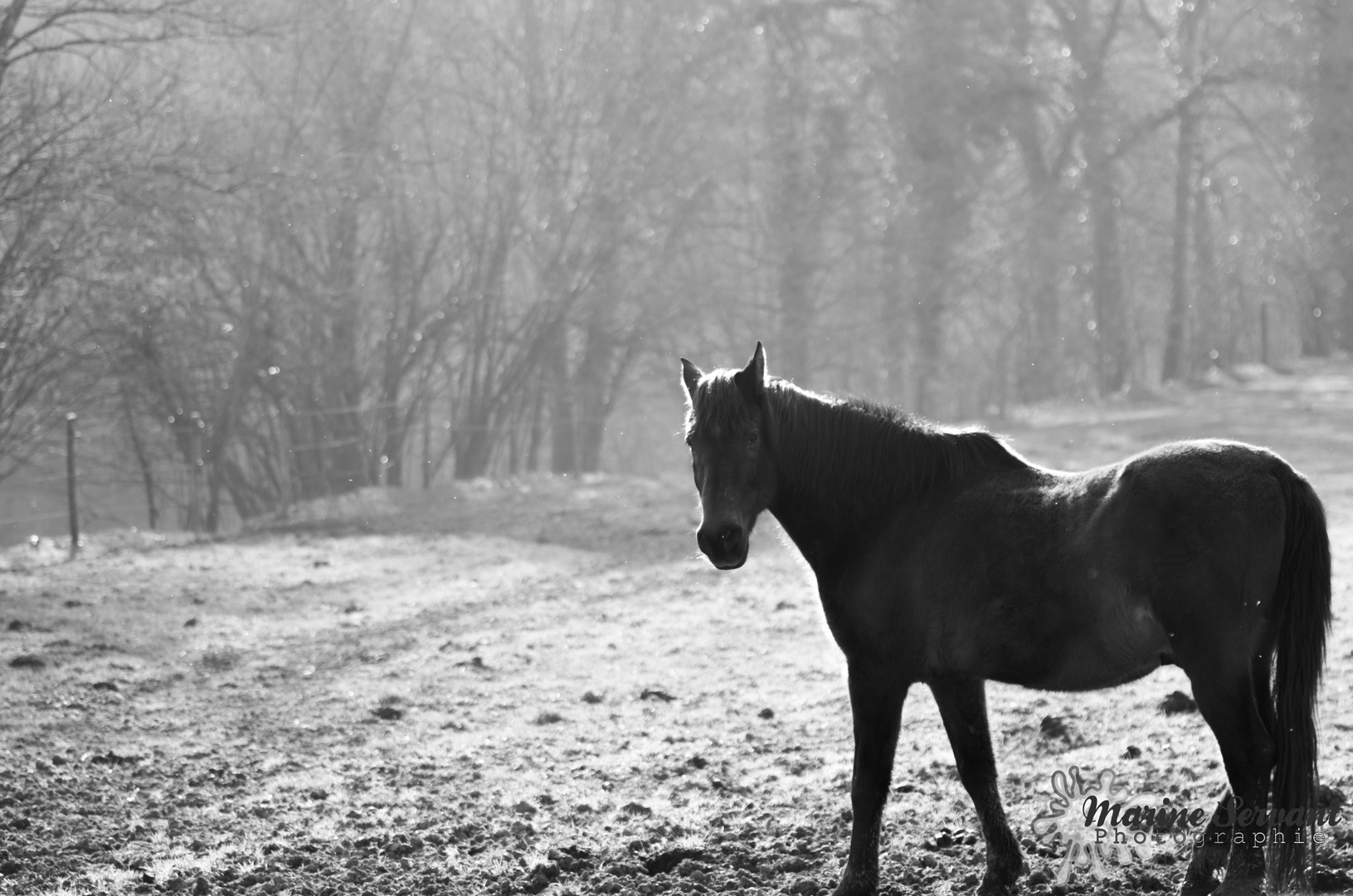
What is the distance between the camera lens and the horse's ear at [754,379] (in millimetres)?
4297

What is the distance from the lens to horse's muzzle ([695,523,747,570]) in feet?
13.5

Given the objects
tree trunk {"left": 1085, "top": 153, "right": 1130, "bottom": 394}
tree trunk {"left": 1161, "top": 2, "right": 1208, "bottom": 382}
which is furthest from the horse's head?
tree trunk {"left": 1161, "top": 2, "right": 1208, "bottom": 382}

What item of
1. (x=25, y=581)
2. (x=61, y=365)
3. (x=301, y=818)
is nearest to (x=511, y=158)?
(x=61, y=365)

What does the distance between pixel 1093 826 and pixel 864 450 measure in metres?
1.59

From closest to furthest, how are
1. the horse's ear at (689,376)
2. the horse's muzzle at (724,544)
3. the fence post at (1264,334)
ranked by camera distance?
the horse's muzzle at (724,544) < the horse's ear at (689,376) < the fence post at (1264,334)

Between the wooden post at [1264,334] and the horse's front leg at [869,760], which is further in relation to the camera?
the wooden post at [1264,334]

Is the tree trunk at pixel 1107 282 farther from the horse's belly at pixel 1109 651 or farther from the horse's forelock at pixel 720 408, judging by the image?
the horse's belly at pixel 1109 651

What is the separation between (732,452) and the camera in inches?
168

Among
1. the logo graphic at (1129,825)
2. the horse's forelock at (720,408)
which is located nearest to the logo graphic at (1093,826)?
the logo graphic at (1129,825)

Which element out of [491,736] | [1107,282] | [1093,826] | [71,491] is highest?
[1107,282]

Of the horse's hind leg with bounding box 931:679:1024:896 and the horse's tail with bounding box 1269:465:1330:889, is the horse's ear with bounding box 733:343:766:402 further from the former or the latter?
the horse's tail with bounding box 1269:465:1330:889

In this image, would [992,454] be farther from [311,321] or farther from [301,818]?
[311,321]

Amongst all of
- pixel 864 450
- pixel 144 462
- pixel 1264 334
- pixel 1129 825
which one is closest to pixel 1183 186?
pixel 1264 334

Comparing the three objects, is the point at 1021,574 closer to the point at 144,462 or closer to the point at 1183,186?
the point at 144,462
